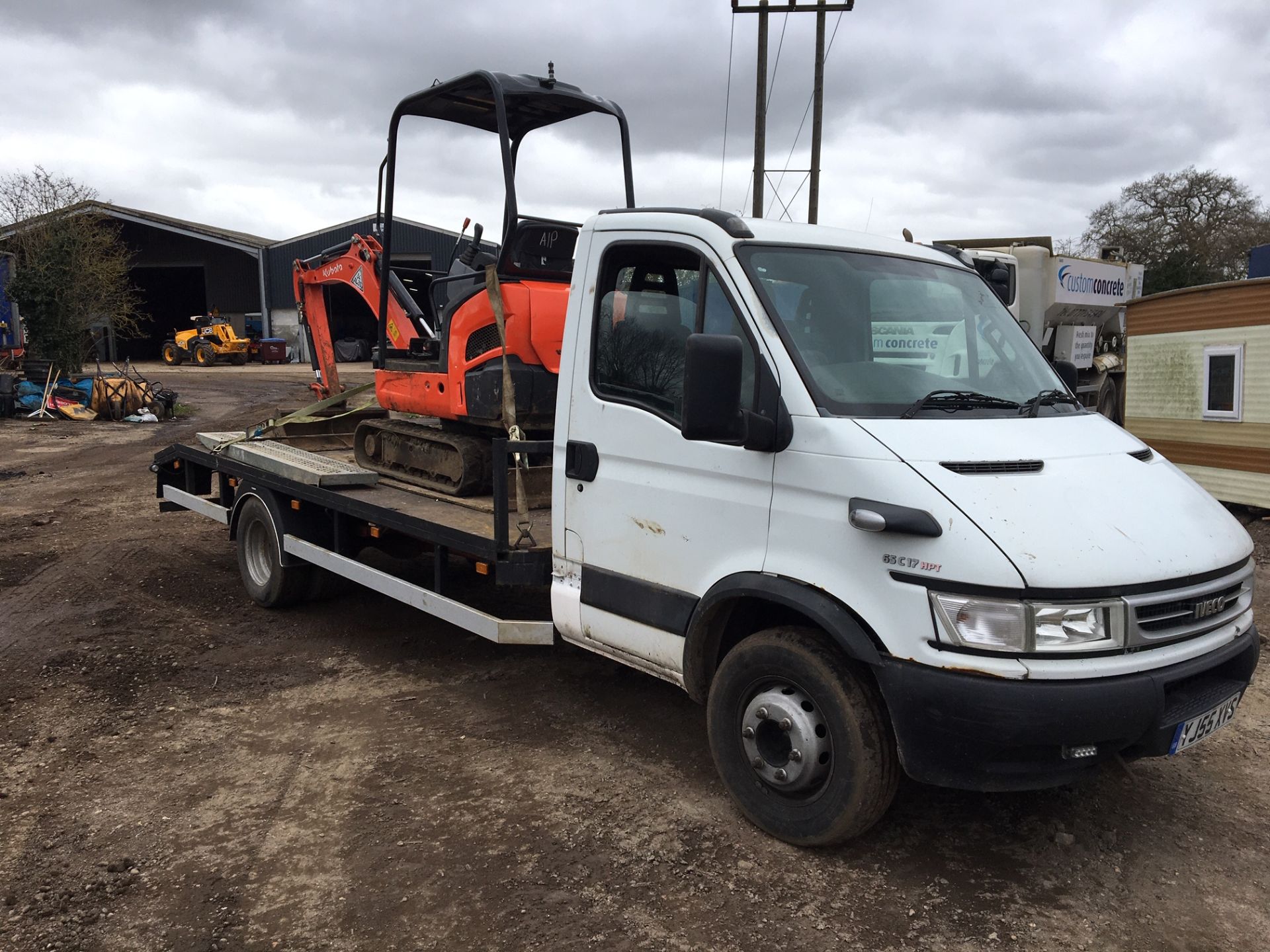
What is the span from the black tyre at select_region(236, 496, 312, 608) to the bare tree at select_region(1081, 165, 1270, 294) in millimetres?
39538

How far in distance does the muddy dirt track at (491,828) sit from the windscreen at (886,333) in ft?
5.55

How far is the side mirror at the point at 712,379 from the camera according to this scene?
135 inches

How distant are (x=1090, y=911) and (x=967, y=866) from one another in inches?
16.8

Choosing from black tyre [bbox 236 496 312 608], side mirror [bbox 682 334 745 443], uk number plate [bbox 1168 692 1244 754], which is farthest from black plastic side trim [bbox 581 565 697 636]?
black tyre [bbox 236 496 312 608]

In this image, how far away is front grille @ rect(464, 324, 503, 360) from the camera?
5453 millimetres

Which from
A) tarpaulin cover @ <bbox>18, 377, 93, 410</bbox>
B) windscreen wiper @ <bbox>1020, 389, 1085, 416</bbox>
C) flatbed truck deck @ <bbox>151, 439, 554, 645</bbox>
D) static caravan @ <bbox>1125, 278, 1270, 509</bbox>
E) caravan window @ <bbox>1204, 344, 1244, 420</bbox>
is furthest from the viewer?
tarpaulin cover @ <bbox>18, 377, 93, 410</bbox>

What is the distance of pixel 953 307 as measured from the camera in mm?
4340

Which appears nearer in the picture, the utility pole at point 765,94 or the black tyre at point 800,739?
the black tyre at point 800,739

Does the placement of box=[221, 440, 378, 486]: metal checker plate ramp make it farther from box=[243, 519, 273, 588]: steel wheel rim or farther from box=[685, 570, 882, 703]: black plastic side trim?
box=[685, 570, 882, 703]: black plastic side trim

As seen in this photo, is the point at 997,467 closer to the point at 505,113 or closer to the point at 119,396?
the point at 505,113

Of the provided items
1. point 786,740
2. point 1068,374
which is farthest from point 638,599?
point 1068,374

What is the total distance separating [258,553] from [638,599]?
3972mm

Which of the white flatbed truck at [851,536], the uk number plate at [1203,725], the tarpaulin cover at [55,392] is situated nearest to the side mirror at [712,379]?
the white flatbed truck at [851,536]

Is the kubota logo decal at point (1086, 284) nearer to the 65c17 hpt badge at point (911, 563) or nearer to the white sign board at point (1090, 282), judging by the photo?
the white sign board at point (1090, 282)
